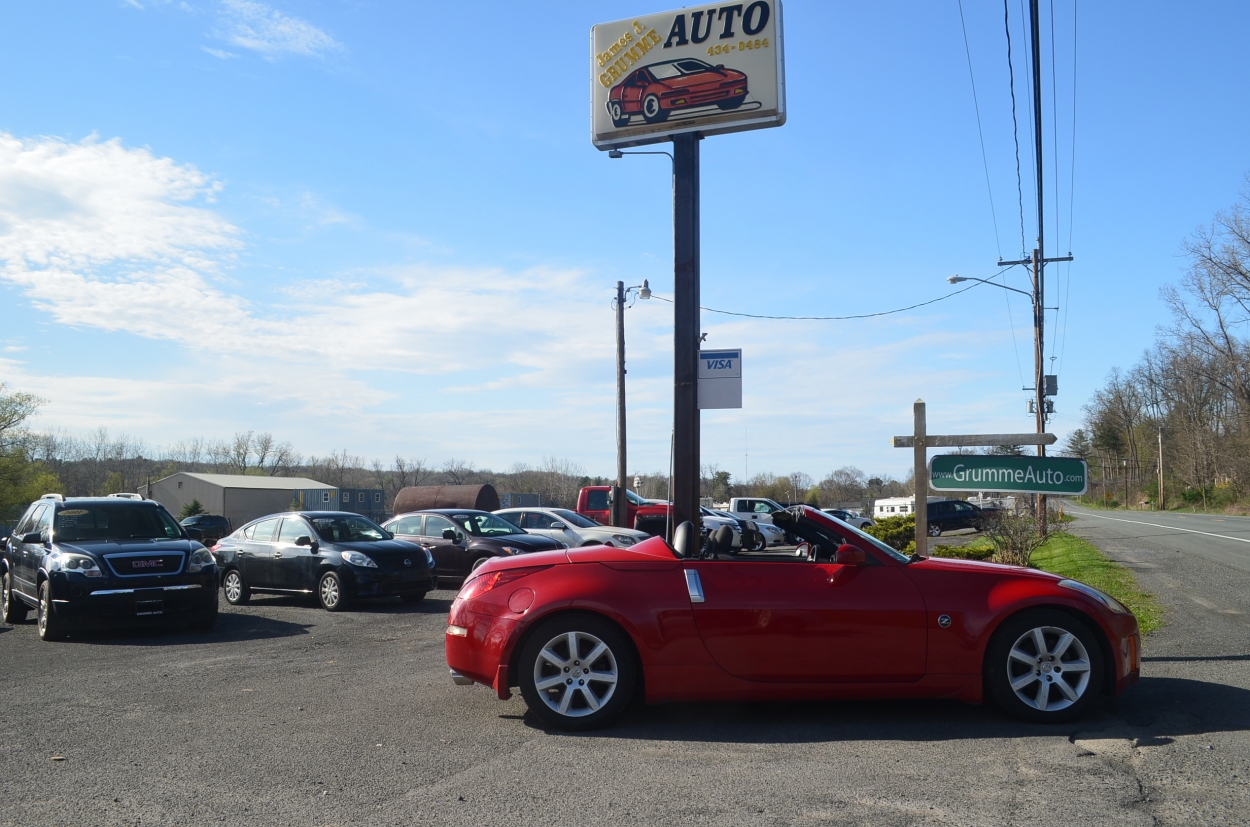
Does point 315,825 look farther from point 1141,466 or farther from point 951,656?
point 1141,466

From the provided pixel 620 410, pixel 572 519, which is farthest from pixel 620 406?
pixel 572 519

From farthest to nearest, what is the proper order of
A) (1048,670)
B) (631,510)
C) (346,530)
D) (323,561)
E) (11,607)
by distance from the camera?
(631,510) < (346,530) < (323,561) < (11,607) < (1048,670)

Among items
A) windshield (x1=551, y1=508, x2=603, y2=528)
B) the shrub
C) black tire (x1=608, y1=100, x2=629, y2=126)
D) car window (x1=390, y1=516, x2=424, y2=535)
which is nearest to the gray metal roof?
windshield (x1=551, y1=508, x2=603, y2=528)

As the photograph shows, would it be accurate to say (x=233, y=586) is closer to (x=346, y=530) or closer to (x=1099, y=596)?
(x=346, y=530)

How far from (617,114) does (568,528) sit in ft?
36.9

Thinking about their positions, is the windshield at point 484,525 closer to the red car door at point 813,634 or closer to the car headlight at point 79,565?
the car headlight at point 79,565

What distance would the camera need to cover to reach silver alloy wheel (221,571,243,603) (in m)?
14.1

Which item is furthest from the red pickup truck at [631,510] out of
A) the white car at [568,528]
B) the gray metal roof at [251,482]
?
the gray metal roof at [251,482]

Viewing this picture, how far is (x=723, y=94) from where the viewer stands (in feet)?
32.7

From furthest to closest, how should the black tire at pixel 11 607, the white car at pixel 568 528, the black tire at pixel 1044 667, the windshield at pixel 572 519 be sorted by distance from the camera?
1. the windshield at pixel 572 519
2. the white car at pixel 568 528
3. the black tire at pixel 11 607
4. the black tire at pixel 1044 667

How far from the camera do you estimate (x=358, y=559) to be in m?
13.0

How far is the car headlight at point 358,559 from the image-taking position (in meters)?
12.9

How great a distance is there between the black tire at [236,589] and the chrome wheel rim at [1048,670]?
11.8 metres

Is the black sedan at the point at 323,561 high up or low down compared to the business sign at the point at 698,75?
down
